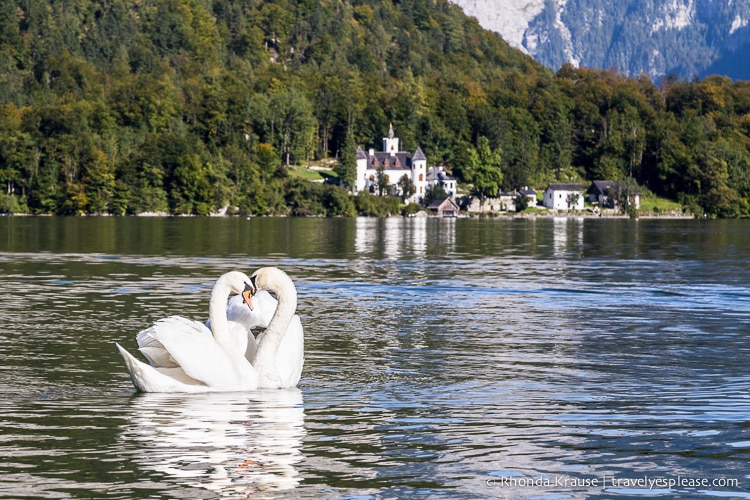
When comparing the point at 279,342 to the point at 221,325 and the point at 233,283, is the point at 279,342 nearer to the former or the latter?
the point at 221,325

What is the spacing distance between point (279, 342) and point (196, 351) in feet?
5.78

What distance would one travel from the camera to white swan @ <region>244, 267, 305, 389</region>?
1988 centimetres

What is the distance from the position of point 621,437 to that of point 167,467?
660cm

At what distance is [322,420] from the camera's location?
1795 centimetres

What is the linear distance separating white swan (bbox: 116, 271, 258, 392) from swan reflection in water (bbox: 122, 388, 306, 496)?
0.26m

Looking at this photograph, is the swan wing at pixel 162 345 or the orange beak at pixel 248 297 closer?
the swan wing at pixel 162 345

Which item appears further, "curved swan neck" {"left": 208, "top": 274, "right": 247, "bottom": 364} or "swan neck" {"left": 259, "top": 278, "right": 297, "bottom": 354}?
"swan neck" {"left": 259, "top": 278, "right": 297, "bottom": 354}

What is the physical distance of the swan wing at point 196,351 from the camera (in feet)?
61.0

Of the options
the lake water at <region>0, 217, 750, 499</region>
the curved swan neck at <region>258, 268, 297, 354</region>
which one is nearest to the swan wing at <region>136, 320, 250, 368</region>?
the curved swan neck at <region>258, 268, 297, 354</region>

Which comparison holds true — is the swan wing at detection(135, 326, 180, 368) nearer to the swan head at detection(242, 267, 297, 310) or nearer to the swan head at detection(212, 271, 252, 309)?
the swan head at detection(212, 271, 252, 309)

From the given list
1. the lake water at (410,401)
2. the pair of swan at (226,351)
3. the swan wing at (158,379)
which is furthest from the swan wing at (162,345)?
the lake water at (410,401)

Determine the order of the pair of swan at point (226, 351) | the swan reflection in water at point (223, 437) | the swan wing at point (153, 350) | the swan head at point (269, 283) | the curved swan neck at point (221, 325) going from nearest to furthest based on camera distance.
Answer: the swan reflection in water at point (223, 437) < the pair of swan at point (226, 351) < the swan wing at point (153, 350) < the curved swan neck at point (221, 325) < the swan head at point (269, 283)

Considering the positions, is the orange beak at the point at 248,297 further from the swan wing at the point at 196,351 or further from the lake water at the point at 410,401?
the lake water at the point at 410,401

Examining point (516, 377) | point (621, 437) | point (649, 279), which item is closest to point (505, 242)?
point (649, 279)
